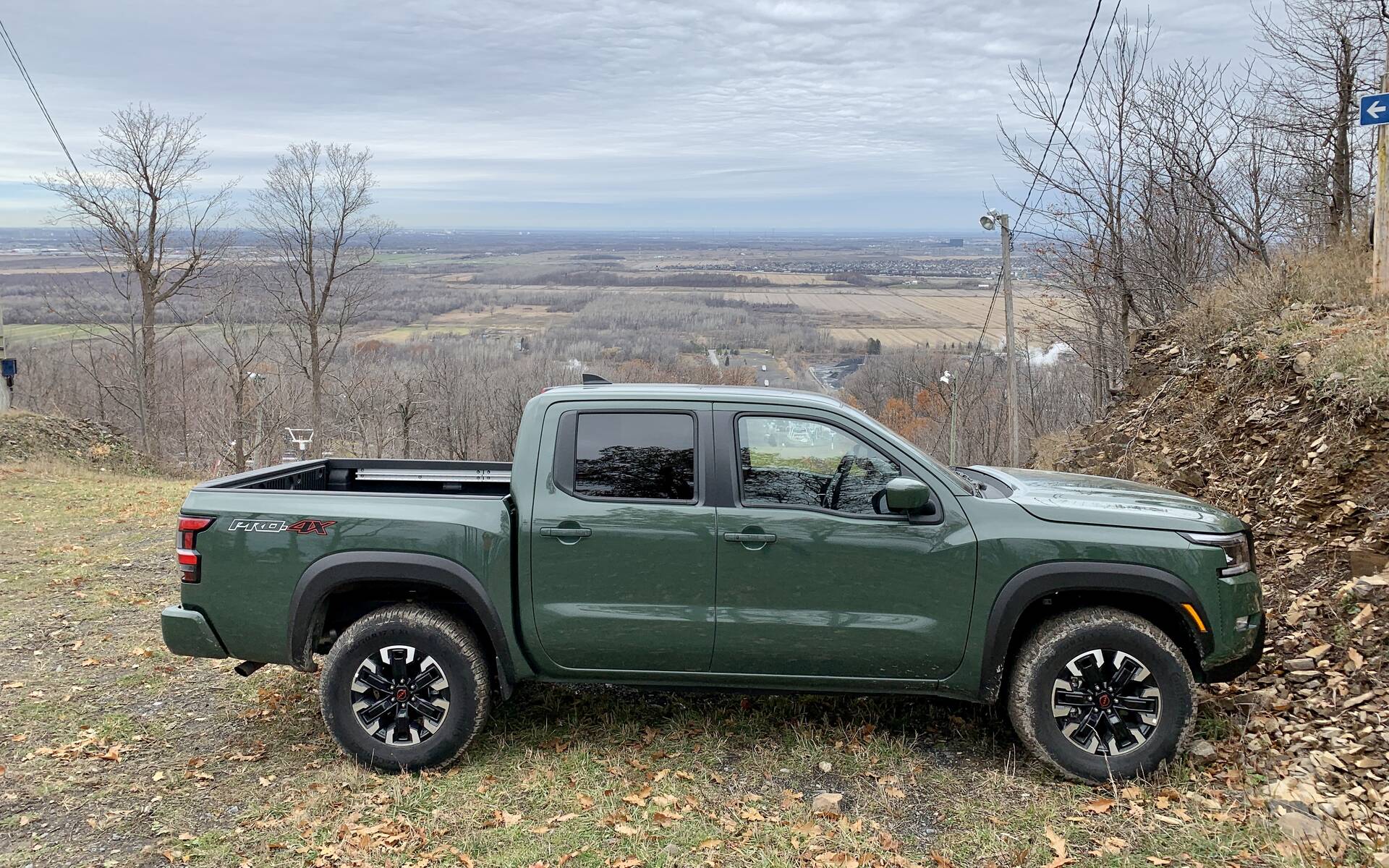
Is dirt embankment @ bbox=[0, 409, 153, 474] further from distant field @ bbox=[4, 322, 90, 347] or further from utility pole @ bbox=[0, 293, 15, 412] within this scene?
distant field @ bbox=[4, 322, 90, 347]

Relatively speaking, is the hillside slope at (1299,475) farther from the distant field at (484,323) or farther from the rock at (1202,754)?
the distant field at (484,323)

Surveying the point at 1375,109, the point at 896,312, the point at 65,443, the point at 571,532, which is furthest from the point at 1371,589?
the point at 896,312

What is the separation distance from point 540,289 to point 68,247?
73.5 metres

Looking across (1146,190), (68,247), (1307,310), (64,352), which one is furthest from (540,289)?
(1307,310)

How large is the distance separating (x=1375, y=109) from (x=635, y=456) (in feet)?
22.4

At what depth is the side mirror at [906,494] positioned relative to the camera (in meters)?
4.35

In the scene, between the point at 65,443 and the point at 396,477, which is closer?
the point at 396,477

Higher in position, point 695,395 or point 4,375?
point 695,395

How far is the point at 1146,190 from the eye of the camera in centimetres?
1716

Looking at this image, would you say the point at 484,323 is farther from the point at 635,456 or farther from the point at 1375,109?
the point at 635,456

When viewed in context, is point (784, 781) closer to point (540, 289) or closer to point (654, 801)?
point (654, 801)

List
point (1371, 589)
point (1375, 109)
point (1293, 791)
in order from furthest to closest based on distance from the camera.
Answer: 1. point (1375, 109)
2. point (1371, 589)
3. point (1293, 791)

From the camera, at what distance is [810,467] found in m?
4.77

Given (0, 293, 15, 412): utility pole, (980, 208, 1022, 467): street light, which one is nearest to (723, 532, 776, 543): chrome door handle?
(980, 208, 1022, 467): street light
